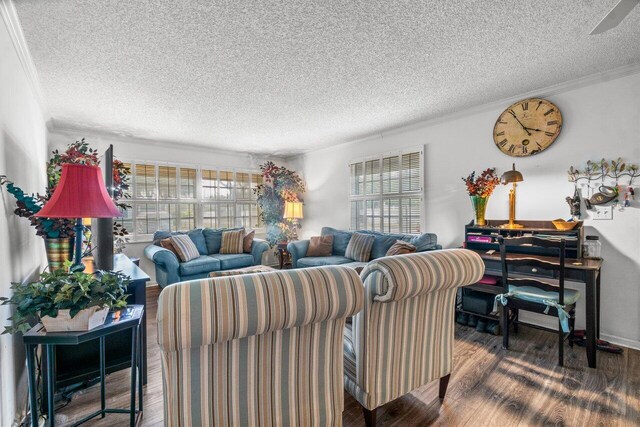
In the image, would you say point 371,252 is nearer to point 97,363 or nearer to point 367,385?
point 367,385

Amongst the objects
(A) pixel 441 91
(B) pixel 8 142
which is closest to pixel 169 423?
(B) pixel 8 142

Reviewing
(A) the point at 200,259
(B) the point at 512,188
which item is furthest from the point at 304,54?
(A) the point at 200,259

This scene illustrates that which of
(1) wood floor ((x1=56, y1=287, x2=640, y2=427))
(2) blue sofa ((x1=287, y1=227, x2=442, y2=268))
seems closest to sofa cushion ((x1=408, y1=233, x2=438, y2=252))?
(2) blue sofa ((x1=287, y1=227, x2=442, y2=268))

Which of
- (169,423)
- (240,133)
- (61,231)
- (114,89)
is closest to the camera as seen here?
(169,423)

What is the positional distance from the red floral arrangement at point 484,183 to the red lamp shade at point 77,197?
3.26m

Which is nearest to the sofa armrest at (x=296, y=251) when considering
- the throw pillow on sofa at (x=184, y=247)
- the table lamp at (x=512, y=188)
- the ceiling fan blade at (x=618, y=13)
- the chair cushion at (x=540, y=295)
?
the throw pillow on sofa at (x=184, y=247)

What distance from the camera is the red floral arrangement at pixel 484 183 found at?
320cm

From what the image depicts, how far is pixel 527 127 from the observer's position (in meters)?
3.11

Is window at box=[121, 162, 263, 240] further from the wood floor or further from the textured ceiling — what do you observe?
the wood floor

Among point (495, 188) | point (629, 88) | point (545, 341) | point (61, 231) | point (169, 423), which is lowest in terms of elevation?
point (545, 341)

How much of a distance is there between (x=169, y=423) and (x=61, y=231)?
1.48 m

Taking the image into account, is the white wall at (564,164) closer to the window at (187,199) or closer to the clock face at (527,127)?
the clock face at (527,127)

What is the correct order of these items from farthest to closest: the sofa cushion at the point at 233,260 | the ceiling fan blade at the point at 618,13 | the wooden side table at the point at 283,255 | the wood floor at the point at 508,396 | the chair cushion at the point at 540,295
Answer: the wooden side table at the point at 283,255 → the sofa cushion at the point at 233,260 → the chair cushion at the point at 540,295 → the wood floor at the point at 508,396 → the ceiling fan blade at the point at 618,13

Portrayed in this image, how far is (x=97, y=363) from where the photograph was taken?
2.04 m
